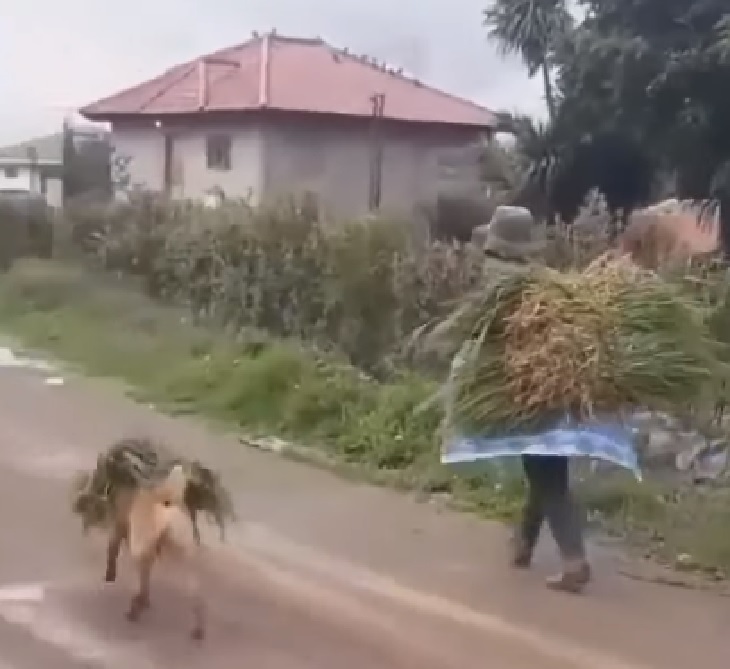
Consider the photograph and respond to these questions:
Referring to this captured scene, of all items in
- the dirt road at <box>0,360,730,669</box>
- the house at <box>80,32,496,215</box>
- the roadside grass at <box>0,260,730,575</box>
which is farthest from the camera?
the house at <box>80,32,496,215</box>

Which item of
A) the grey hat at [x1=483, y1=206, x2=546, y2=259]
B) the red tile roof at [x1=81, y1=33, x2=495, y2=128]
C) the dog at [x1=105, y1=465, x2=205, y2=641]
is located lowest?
the dog at [x1=105, y1=465, x2=205, y2=641]

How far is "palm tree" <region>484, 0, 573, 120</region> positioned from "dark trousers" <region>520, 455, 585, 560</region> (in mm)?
14097

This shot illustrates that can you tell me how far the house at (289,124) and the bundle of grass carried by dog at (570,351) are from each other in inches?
899

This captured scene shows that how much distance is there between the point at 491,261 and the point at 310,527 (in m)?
1.94

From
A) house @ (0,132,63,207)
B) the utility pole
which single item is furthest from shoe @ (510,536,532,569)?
house @ (0,132,63,207)

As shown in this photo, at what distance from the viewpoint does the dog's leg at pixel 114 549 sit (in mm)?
6602

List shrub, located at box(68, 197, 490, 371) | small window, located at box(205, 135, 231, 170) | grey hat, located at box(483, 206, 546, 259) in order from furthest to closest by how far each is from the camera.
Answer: small window, located at box(205, 135, 231, 170) → shrub, located at box(68, 197, 490, 371) → grey hat, located at box(483, 206, 546, 259)

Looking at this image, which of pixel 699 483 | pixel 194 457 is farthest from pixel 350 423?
pixel 699 483

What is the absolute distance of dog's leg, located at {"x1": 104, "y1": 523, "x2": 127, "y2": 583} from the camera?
6602 mm

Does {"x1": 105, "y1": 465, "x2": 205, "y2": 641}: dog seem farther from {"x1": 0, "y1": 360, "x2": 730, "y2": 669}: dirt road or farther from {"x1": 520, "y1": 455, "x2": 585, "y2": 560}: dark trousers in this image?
{"x1": 520, "y1": 455, "x2": 585, "y2": 560}: dark trousers

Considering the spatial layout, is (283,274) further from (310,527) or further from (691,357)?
(691,357)

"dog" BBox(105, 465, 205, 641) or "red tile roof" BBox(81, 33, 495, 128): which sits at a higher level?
"red tile roof" BBox(81, 33, 495, 128)

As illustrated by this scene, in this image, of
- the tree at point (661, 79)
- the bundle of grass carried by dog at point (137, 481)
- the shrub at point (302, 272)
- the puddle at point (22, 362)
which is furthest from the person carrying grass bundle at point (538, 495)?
the tree at point (661, 79)

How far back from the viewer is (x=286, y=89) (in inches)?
1324
